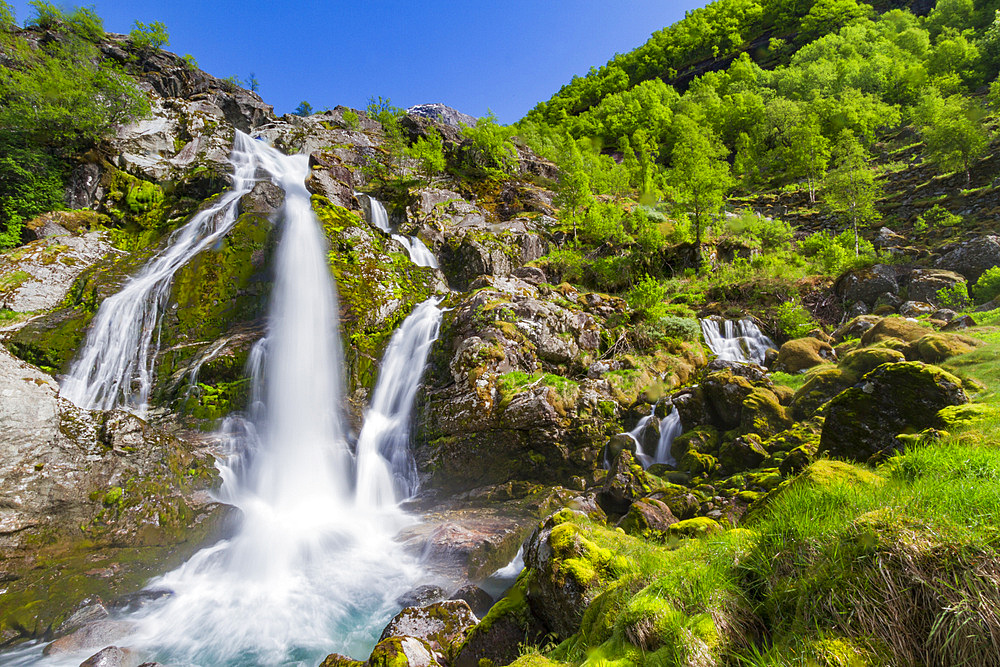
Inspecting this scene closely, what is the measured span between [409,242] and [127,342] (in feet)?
47.3

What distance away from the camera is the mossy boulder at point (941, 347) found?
7988 millimetres

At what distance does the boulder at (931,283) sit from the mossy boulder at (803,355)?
5646 millimetres

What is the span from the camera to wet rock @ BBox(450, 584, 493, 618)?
6.93 metres

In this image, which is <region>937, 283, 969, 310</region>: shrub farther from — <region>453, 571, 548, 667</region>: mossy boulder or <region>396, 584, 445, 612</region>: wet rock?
<region>396, 584, 445, 612</region>: wet rock

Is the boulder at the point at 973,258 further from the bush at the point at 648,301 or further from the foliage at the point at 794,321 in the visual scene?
the bush at the point at 648,301

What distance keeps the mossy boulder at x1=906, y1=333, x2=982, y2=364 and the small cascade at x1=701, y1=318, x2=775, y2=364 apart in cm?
817

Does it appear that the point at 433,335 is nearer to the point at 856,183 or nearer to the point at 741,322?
the point at 741,322

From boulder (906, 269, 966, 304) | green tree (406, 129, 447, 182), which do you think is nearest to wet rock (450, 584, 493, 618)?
boulder (906, 269, 966, 304)

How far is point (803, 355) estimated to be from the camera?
45.2 feet

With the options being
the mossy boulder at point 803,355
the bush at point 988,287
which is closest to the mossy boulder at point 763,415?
the mossy boulder at point 803,355

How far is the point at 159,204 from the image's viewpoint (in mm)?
22422

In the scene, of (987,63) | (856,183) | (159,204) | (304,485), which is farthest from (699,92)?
(304,485)

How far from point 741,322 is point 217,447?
2141cm

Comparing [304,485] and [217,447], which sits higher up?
[217,447]
